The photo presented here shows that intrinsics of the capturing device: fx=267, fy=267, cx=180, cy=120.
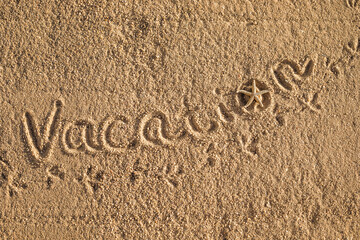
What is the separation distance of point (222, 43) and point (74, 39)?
0.83 meters

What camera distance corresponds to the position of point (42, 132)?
4.81ft

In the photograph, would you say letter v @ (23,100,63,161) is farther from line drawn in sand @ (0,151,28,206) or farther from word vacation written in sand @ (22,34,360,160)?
line drawn in sand @ (0,151,28,206)

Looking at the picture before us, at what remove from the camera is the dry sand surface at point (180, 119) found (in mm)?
1439

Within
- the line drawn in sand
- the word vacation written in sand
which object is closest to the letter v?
the word vacation written in sand

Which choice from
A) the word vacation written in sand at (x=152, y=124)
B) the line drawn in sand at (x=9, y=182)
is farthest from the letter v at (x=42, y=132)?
the line drawn in sand at (x=9, y=182)

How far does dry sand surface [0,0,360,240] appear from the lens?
1439 millimetres

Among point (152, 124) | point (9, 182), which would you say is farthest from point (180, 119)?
point (9, 182)

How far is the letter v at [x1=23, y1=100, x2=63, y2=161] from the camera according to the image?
1457 mm

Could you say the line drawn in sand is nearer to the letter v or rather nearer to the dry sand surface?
the dry sand surface

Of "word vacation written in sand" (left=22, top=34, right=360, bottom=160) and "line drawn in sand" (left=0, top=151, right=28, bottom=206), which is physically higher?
"word vacation written in sand" (left=22, top=34, right=360, bottom=160)

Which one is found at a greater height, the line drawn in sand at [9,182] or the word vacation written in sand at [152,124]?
the word vacation written in sand at [152,124]

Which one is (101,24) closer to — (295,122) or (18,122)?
(18,122)

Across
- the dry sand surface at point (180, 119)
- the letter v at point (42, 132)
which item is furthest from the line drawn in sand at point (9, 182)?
the letter v at point (42, 132)

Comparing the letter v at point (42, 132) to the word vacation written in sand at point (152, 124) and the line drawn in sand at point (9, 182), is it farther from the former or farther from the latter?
the line drawn in sand at point (9, 182)
